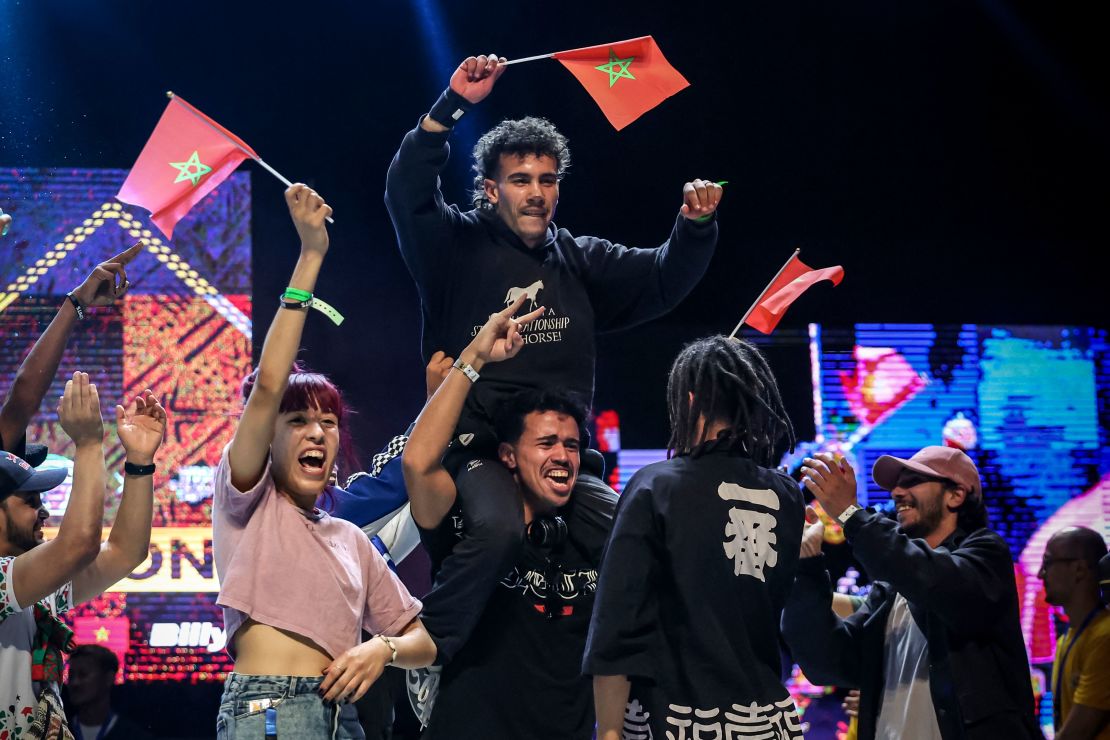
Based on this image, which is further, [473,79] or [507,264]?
[507,264]

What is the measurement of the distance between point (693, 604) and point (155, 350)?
417cm

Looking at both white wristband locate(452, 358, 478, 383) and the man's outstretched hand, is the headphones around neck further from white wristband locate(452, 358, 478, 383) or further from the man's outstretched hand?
the man's outstretched hand

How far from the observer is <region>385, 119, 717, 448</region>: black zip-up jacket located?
3.44m

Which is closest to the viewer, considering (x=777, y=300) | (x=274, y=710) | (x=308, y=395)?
(x=274, y=710)

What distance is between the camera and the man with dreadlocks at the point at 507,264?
337 centimetres

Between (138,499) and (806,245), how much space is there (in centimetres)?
482

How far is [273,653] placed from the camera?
2.62 metres

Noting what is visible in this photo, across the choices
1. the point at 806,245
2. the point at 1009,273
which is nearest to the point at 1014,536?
the point at 1009,273

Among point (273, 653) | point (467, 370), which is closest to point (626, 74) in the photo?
point (467, 370)

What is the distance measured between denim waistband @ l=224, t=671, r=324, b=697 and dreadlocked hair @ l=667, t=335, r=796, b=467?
106 centimetres

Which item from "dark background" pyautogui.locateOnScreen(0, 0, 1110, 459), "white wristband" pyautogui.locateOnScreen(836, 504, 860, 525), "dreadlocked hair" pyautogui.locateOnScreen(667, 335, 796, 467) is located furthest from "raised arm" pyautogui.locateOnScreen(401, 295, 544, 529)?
"dark background" pyautogui.locateOnScreen(0, 0, 1110, 459)

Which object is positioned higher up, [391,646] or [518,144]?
[518,144]

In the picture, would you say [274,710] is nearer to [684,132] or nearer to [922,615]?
[922,615]

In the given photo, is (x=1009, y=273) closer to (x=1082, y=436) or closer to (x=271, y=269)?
(x=1082, y=436)
